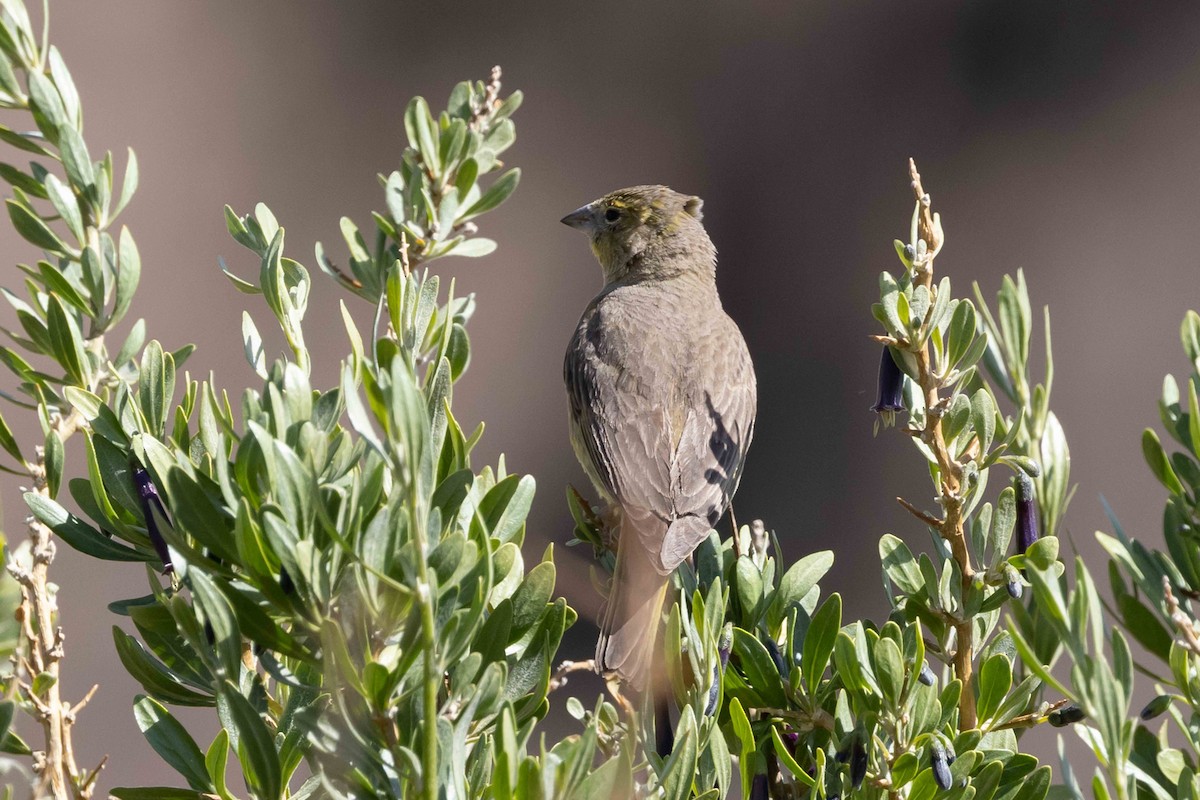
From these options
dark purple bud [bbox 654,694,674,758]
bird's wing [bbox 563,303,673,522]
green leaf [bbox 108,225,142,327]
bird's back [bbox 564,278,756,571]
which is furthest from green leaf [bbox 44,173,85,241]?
bird's wing [bbox 563,303,673,522]

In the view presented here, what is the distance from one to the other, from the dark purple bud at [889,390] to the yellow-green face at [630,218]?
2760mm

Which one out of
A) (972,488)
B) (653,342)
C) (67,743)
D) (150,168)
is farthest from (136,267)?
(150,168)

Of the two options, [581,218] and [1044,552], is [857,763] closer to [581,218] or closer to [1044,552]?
[1044,552]

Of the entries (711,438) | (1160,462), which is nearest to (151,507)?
(1160,462)

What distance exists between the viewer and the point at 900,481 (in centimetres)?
423

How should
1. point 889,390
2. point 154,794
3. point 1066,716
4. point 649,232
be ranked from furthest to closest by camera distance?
point 649,232
point 889,390
point 1066,716
point 154,794

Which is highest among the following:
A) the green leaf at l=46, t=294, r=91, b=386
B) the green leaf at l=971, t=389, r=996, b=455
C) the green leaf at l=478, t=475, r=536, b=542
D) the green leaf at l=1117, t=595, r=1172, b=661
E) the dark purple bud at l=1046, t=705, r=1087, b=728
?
the green leaf at l=46, t=294, r=91, b=386

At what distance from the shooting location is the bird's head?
377 cm

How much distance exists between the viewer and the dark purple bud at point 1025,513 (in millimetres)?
968

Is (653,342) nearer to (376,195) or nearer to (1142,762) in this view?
(376,195)

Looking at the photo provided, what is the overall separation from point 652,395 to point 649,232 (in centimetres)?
104

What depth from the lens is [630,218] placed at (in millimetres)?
3820

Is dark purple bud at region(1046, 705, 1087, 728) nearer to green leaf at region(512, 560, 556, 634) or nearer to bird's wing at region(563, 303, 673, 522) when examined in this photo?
green leaf at region(512, 560, 556, 634)

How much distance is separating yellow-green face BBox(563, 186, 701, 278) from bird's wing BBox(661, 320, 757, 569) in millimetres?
511
